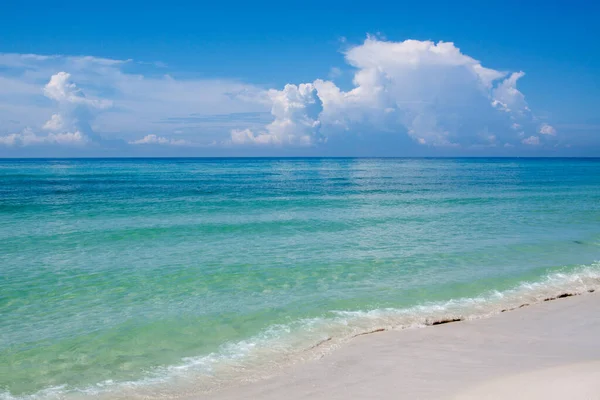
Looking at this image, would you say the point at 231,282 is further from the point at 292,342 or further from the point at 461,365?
the point at 461,365

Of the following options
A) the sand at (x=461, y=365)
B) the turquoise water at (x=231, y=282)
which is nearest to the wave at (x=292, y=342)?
the turquoise water at (x=231, y=282)

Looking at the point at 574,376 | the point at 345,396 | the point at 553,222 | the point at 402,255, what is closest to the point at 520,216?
the point at 553,222

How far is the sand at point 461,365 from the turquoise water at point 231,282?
695mm

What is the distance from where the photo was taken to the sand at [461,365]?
7527 mm

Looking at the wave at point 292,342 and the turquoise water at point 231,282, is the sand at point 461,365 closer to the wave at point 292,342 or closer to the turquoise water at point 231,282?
the wave at point 292,342

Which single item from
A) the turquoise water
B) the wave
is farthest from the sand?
the turquoise water

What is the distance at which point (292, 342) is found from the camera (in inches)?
399

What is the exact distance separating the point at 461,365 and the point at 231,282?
8416 mm

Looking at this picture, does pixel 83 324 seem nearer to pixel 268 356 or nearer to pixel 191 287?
pixel 191 287

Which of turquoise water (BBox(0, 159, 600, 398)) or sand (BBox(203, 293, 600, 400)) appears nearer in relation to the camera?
sand (BBox(203, 293, 600, 400))

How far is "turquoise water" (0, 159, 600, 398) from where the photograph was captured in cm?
931

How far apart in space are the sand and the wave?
15.5 inches

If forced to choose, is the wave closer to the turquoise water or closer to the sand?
the turquoise water

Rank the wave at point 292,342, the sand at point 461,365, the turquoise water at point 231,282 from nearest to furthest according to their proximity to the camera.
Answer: the sand at point 461,365, the wave at point 292,342, the turquoise water at point 231,282
